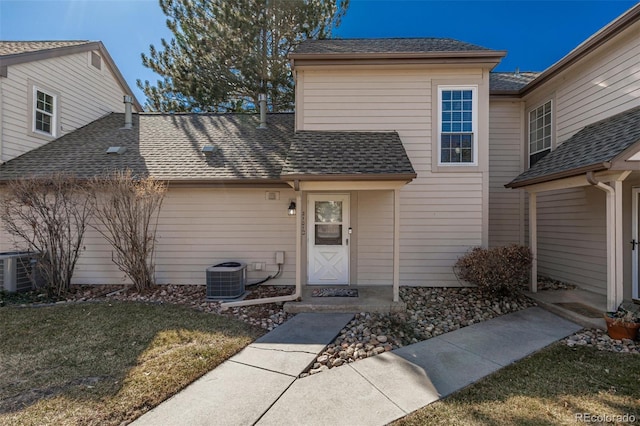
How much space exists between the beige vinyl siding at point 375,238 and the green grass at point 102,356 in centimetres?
320

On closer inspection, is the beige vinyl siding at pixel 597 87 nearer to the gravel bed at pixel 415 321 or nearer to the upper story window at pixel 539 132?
the upper story window at pixel 539 132

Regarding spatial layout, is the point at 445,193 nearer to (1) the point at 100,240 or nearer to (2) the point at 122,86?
(1) the point at 100,240

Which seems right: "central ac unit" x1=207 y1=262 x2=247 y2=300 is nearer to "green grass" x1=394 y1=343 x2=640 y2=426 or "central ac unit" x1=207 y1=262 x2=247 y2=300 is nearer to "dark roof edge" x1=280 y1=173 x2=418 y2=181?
"dark roof edge" x1=280 y1=173 x2=418 y2=181

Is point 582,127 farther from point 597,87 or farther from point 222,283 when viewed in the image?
point 222,283

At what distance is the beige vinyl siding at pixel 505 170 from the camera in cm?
850

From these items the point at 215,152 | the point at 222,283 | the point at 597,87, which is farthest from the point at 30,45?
the point at 597,87

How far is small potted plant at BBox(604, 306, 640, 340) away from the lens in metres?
4.35

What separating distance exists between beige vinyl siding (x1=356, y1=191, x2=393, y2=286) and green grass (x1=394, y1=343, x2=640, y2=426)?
3457 millimetres

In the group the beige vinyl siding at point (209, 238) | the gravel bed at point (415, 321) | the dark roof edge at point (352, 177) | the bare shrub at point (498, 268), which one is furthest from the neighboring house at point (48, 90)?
the bare shrub at point (498, 268)

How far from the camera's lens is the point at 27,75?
316 inches

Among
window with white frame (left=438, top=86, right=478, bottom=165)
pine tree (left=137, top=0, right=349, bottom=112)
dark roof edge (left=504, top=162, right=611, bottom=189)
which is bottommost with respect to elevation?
dark roof edge (left=504, top=162, right=611, bottom=189)

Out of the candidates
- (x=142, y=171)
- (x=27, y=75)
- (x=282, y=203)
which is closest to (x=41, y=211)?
(x=142, y=171)

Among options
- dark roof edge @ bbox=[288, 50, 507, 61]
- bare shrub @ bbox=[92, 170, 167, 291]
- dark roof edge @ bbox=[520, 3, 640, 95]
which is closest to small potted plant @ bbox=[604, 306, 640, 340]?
dark roof edge @ bbox=[520, 3, 640, 95]

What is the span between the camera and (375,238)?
710 centimetres
